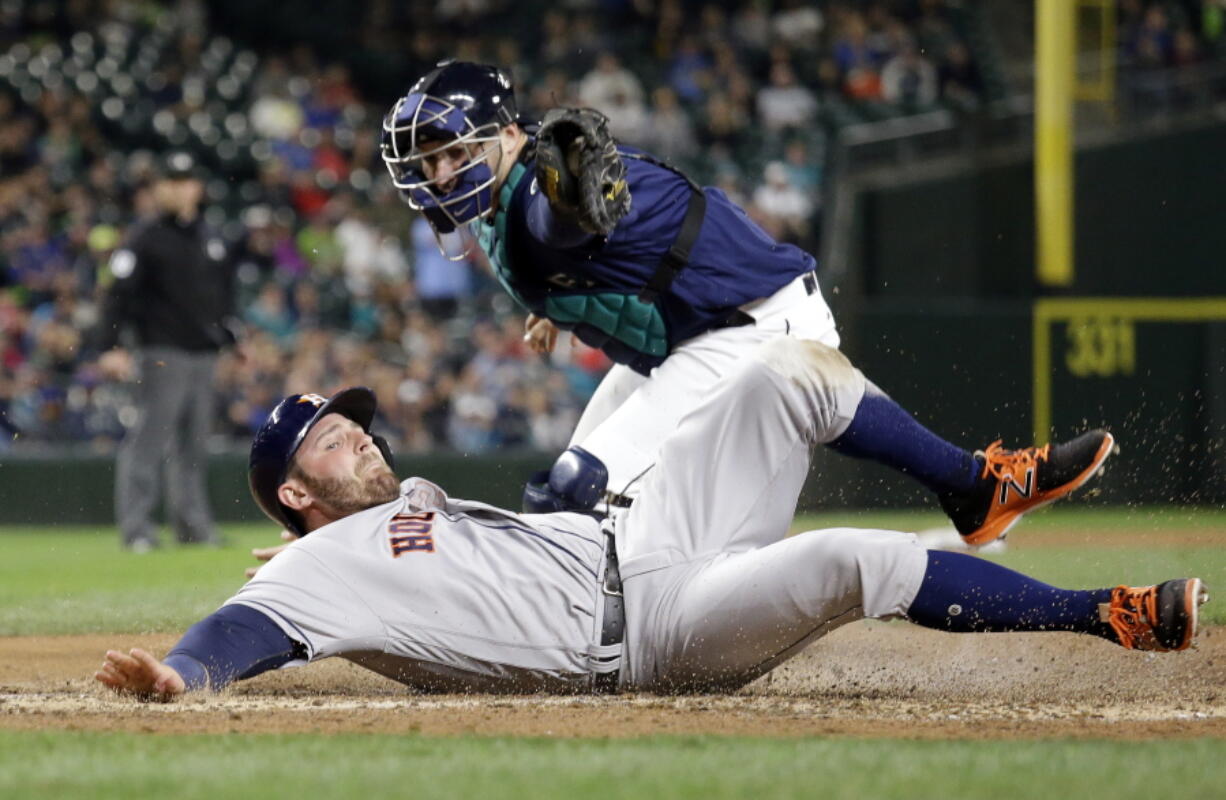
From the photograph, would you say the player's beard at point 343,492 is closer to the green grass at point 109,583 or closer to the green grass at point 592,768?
the green grass at point 592,768

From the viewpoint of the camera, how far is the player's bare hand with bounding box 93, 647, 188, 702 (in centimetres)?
348

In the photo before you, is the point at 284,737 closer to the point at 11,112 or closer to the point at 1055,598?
the point at 1055,598

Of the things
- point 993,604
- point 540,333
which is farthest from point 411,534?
point 540,333

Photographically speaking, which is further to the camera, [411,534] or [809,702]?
[809,702]

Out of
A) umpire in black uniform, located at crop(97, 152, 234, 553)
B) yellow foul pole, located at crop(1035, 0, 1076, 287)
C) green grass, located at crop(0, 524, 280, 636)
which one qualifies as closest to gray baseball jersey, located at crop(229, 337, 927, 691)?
green grass, located at crop(0, 524, 280, 636)

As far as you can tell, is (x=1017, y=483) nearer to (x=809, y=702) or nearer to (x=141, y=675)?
(x=809, y=702)

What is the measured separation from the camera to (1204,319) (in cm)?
1261

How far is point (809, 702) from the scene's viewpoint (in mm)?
4043

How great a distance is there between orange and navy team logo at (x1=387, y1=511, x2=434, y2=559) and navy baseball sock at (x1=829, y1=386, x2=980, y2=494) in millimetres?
1131

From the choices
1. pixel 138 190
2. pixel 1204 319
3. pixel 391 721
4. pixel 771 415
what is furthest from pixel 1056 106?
pixel 391 721

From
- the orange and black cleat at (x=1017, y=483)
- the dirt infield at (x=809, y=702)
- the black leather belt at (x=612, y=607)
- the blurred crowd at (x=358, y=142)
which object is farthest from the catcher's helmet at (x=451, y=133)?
the blurred crowd at (x=358, y=142)

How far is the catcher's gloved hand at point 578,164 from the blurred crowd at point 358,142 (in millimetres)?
5778

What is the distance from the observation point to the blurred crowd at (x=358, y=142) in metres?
12.0

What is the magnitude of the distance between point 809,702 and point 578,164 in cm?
142
